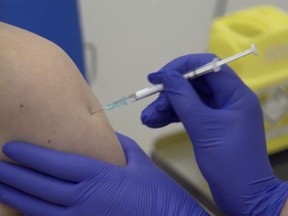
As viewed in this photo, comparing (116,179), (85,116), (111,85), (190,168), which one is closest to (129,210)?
(116,179)

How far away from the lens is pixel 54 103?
810 millimetres

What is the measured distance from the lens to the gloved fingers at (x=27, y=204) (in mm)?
842

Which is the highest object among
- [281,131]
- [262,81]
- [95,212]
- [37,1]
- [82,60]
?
[37,1]

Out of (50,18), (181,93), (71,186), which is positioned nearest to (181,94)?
(181,93)

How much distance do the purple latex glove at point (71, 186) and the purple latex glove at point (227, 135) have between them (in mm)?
124

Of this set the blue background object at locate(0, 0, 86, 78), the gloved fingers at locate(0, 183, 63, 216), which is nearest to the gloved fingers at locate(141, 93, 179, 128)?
the gloved fingers at locate(0, 183, 63, 216)

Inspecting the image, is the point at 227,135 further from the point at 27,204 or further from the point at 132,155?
the point at 27,204

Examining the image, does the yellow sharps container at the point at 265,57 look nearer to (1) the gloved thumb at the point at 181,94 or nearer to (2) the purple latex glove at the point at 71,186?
(1) the gloved thumb at the point at 181,94

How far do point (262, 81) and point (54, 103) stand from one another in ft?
2.22

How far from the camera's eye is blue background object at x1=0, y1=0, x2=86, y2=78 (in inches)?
53.0

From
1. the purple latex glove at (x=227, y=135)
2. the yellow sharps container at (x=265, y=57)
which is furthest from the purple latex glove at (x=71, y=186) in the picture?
the yellow sharps container at (x=265, y=57)

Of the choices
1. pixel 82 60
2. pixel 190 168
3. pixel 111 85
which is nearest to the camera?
pixel 190 168

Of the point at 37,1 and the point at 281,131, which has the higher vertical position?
the point at 37,1

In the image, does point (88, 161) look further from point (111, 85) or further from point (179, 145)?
point (111, 85)
